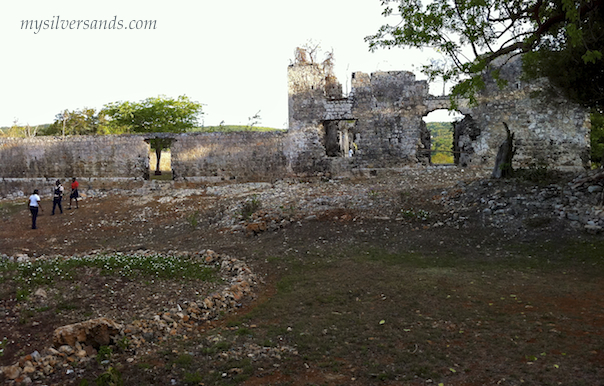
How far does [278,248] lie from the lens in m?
10.3

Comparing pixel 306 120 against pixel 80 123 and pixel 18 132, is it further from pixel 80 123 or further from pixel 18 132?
pixel 18 132

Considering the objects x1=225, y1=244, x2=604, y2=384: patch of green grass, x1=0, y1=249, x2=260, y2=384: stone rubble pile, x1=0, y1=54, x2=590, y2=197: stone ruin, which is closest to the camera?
x1=0, y1=249, x2=260, y2=384: stone rubble pile

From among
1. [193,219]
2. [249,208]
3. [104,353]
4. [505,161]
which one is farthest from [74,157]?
[104,353]

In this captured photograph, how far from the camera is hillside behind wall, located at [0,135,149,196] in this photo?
2103 cm

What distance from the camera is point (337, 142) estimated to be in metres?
22.1

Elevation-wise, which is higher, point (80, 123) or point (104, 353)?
point (80, 123)

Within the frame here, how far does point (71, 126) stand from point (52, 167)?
14.8 m

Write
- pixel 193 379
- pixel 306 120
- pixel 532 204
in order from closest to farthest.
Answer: pixel 193 379 → pixel 532 204 → pixel 306 120

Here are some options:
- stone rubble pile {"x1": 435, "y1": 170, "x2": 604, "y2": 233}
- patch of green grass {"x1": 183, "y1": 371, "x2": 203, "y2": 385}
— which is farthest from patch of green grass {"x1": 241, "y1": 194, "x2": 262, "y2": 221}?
patch of green grass {"x1": 183, "y1": 371, "x2": 203, "y2": 385}

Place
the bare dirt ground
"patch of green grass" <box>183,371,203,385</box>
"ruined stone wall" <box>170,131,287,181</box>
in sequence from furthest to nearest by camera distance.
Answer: "ruined stone wall" <box>170,131,287,181</box>
the bare dirt ground
"patch of green grass" <box>183,371,203,385</box>

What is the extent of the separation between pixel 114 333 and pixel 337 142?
58.9 ft

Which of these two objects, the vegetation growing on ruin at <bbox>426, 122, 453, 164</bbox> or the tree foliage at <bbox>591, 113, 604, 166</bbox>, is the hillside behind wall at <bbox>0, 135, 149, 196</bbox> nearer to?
the tree foliage at <bbox>591, 113, 604, 166</bbox>

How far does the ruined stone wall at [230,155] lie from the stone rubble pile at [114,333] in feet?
43.1

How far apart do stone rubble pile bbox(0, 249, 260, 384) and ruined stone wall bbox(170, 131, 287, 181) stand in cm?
1313
